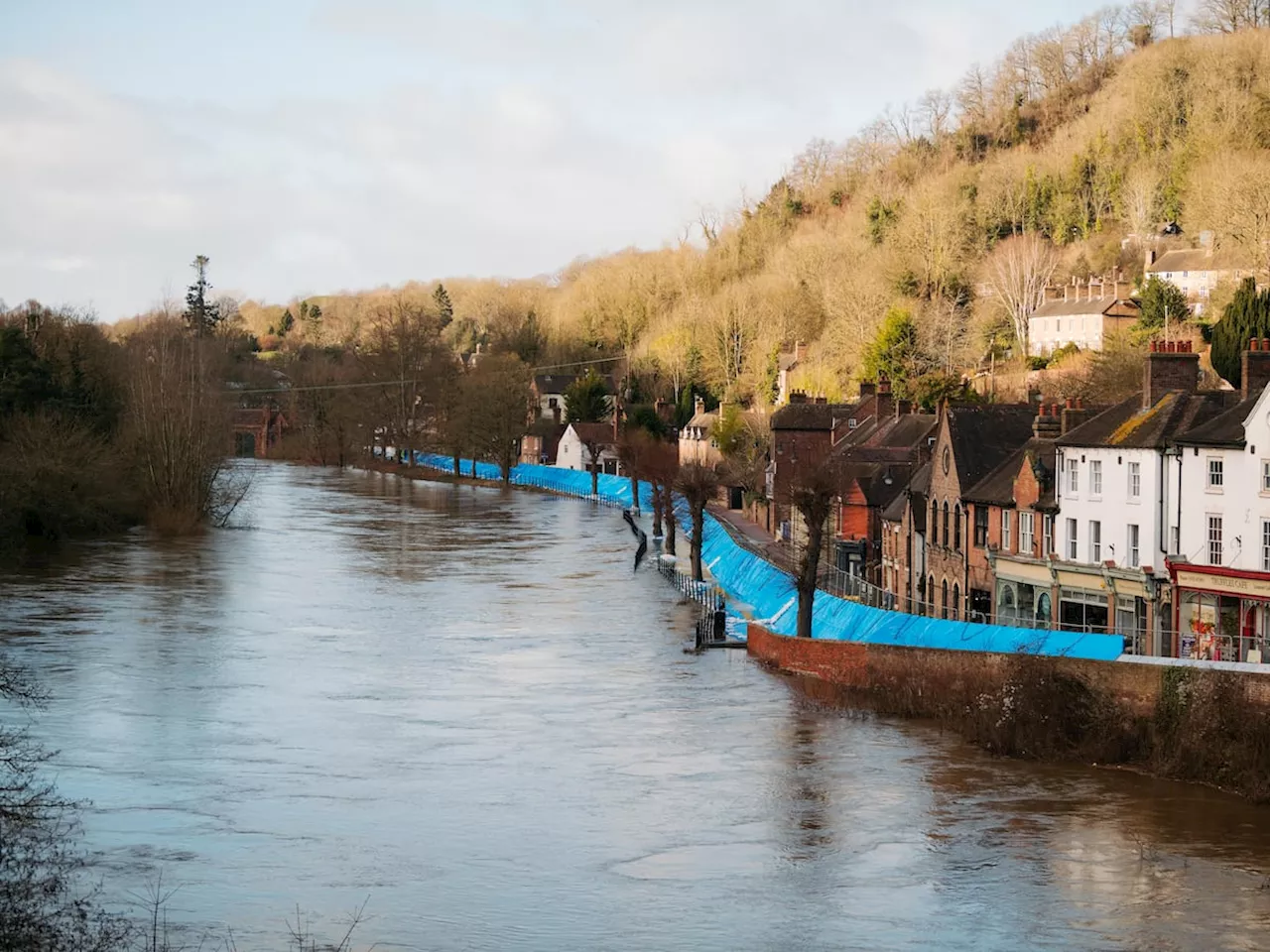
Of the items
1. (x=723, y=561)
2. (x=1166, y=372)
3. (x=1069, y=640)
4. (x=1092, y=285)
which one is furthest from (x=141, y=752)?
(x=1092, y=285)

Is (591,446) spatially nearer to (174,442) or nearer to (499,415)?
(499,415)

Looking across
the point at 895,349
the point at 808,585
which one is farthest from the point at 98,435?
the point at 808,585

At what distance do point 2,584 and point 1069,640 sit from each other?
140 ft

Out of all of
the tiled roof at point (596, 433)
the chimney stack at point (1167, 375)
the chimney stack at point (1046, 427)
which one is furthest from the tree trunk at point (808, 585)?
the tiled roof at point (596, 433)

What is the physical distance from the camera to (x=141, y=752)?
3700cm

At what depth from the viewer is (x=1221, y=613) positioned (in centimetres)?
3959

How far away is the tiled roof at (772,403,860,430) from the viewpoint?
261 ft

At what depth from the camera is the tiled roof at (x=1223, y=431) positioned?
40062mm

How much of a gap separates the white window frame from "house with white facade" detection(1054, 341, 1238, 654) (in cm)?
91

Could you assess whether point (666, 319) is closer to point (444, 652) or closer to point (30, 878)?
point (444, 652)

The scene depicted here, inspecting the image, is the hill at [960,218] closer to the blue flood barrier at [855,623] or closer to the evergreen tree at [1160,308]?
the evergreen tree at [1160,308]

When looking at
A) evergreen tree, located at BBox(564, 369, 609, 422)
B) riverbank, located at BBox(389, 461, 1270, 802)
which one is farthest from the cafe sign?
evergreen tree, located at BBox(564, 369, 609, 422)

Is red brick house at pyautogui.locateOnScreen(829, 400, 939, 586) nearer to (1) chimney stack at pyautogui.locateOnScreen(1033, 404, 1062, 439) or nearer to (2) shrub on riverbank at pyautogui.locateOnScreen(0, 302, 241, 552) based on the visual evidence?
(1) chimney stack at pyautogui.locateOnScreen(1033, 404, 1062, 439)

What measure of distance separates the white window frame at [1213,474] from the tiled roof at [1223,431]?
0.43 meters
